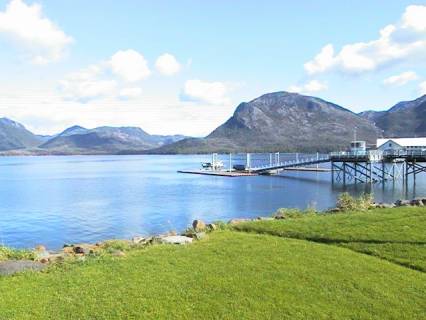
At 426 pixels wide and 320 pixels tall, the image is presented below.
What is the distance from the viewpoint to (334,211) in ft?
78.2

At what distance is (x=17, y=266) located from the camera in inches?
507

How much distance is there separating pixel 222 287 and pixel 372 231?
8.29 m

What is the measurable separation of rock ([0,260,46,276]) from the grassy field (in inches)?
16.0

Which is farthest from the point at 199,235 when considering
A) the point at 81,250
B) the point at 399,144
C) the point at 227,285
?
the point at 399,144

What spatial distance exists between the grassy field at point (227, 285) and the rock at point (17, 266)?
405mm

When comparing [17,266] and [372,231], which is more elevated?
[372,231]

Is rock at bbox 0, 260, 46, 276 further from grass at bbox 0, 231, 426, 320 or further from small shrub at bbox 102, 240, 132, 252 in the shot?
small shrub at bbox 102, 240, 132, 252

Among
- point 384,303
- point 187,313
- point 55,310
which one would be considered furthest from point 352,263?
point 55,310

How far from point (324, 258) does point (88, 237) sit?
23.2 m

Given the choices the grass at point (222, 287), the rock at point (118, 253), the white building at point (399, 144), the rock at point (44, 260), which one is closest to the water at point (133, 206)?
the white building at point (399, 144)

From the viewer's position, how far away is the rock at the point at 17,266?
12521mm

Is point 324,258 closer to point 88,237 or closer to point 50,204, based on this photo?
point 88,237

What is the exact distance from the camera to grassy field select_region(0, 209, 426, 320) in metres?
9.72

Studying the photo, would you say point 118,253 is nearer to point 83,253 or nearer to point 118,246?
point 118,246
